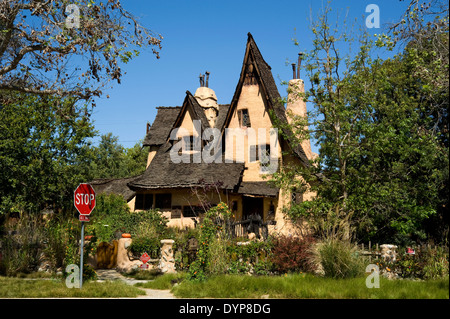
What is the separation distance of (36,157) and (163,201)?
25.5 feet

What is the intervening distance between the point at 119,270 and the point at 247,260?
5.62 metres

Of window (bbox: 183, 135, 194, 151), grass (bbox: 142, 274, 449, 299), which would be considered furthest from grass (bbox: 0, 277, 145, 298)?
window (bbox: 183, 135, 194, 151)

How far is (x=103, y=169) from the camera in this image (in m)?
51.7

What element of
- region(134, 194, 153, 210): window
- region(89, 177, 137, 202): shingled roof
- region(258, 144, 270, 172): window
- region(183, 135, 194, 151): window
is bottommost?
region(134, 194, 153, 210): window

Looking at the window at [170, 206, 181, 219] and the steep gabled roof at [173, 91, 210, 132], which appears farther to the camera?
the steep gabled roof at [173, 91, 210, 132]

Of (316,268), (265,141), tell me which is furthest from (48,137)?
(316,268)

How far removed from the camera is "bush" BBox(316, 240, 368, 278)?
10.9 m

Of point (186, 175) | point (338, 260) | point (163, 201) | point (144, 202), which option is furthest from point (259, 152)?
point (338, 260)

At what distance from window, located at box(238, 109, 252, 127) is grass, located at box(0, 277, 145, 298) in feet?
57.6

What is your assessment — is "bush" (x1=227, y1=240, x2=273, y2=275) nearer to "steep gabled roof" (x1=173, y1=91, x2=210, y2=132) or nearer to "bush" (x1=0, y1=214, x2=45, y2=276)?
"bush" (x1=0, y1=214, x2=45, y2=276)

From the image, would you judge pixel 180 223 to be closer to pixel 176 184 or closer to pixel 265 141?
pixel 176 184

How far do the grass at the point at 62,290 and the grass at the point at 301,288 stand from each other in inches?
58.1

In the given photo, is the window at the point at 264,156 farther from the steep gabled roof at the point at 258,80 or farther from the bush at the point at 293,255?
the bush at the point at 293,255
